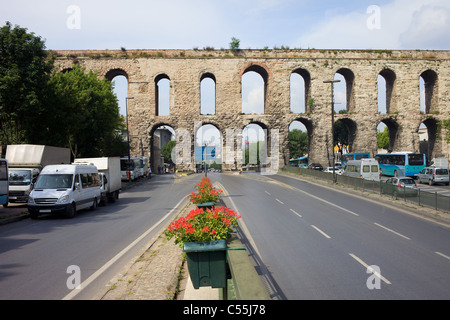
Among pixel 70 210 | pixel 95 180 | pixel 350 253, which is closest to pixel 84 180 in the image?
pixel 95 180

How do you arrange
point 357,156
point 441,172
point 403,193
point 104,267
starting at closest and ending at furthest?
point 104,267 < point 403,193 < point 441,172 < point 357,156

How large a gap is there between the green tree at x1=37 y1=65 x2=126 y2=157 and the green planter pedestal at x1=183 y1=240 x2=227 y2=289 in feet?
91.0

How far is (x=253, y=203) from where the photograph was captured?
21.5m

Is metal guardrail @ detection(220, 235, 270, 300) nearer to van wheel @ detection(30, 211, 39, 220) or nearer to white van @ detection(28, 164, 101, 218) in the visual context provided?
white van @ detection(28, 164, 101, 218)

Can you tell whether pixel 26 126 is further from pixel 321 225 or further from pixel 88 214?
pixel 321 225

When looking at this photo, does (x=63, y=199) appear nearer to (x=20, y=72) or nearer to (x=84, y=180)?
(x=84, y=180)

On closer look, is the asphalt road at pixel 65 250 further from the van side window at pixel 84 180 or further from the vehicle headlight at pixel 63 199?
the van side window at pixel 84 180

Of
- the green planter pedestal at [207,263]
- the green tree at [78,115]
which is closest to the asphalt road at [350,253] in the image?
the green planter pedestal at [207,263]

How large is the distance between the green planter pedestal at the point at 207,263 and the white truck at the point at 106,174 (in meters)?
17.4

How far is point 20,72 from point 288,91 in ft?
135

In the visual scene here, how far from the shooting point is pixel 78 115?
3269cm

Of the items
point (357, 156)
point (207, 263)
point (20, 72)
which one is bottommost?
point (207, 263)

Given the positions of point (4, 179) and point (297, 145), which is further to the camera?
point (297, 145)

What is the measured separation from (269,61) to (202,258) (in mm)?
56053
